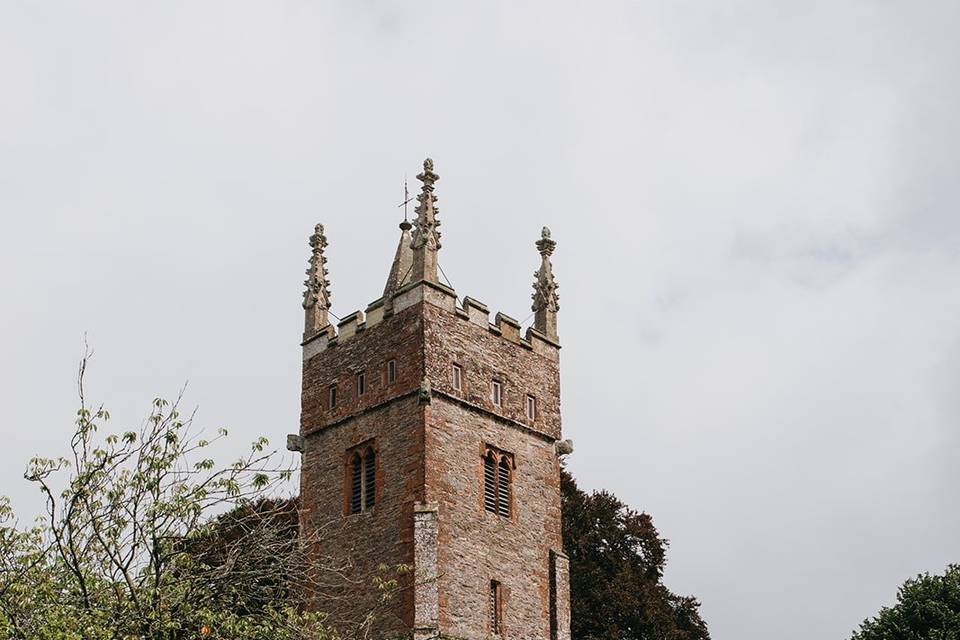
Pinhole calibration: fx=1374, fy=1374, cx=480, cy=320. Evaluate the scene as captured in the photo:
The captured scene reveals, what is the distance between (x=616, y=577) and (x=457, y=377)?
13.7m

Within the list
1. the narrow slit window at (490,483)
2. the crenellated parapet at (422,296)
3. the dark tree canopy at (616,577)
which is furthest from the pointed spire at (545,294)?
the dark tree canopy at (616,577)

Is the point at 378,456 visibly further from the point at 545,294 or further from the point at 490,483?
the point at 545,294

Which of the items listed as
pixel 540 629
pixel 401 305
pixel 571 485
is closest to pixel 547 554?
pixel 540 629

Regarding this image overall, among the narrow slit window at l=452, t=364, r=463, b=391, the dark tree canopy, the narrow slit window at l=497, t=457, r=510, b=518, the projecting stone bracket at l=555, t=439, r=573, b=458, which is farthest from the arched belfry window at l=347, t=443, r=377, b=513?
the dark tree canopy

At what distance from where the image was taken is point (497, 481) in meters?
33.1

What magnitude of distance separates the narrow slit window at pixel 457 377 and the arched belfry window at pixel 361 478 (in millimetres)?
2489

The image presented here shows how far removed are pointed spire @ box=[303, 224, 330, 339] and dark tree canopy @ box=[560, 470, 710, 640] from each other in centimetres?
1269

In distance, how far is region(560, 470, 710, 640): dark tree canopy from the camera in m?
43.1

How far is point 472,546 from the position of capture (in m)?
31.6

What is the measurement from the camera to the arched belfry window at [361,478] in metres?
32.6

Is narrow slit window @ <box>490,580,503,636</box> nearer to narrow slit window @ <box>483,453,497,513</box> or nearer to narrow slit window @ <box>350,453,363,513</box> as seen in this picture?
narrow slit window @ <box>483,453,497,513</box>

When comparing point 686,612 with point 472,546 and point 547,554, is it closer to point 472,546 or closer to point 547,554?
point 547,554

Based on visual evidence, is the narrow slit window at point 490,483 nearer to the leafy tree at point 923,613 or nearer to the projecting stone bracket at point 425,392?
the projecting stone bracket at point 425,392

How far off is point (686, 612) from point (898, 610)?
7730 millimetres
